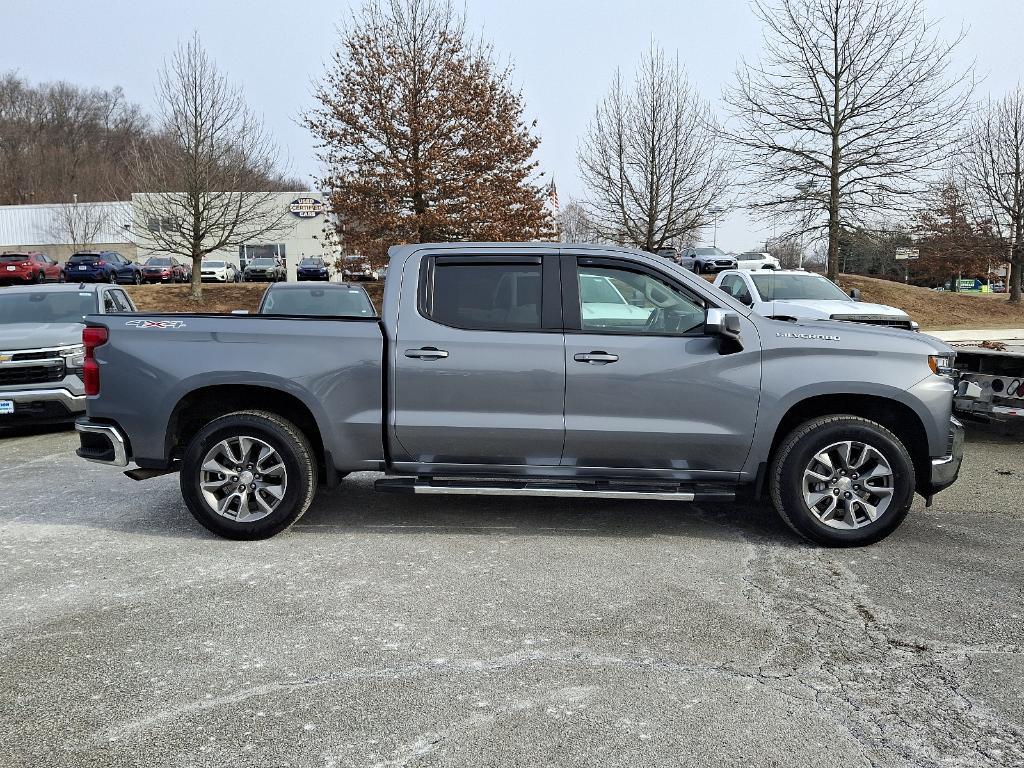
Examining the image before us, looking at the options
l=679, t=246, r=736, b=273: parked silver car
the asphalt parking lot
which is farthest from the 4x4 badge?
l=679, t=246, r=736, b=273: parked silver car

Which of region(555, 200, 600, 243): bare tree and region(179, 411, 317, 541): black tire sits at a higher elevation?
region(555, 200, 600, 243): bare tree

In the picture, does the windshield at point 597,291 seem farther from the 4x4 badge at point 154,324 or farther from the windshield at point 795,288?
the windshield at point 795,288

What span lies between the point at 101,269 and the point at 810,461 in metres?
40.9

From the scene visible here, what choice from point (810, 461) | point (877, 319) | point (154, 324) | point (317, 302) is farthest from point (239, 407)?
point (877, 319)

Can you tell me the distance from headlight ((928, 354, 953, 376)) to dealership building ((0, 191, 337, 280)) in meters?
52.6

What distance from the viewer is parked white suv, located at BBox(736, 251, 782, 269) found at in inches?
1534

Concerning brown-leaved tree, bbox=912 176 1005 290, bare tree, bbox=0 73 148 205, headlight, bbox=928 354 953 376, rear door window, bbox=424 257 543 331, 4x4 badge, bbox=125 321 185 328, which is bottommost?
headlight, bbox=928 354 953 376

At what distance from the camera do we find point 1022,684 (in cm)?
337

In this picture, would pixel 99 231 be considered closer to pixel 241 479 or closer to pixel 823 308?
pixel 823 308

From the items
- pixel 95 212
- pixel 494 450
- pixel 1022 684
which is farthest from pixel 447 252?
pixel 95 212

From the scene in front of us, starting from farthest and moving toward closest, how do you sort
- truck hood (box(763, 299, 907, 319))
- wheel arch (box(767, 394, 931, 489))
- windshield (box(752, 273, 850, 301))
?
1. windshield (box(752, 273, 850, 301))
2. truck hood (box(763, 299, 907, 319))
3. wheel arch (box(767, 394, 931, 489))

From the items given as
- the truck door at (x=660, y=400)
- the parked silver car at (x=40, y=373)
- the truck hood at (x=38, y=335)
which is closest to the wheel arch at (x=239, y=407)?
the truck door at (x=660, y=400)

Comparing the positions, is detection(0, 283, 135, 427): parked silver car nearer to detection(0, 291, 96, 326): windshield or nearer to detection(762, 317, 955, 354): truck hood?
detection(0, 291, 96, 326): windshield

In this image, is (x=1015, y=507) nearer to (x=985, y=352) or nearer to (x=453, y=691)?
(x=985, y=352)
